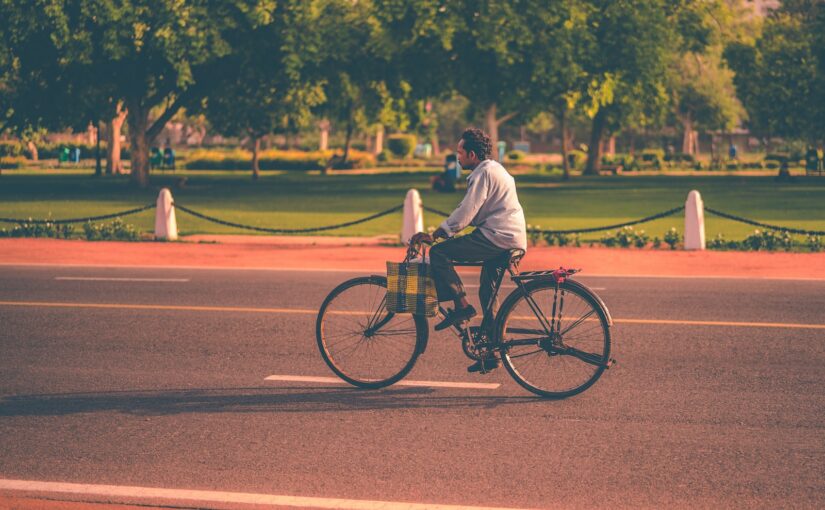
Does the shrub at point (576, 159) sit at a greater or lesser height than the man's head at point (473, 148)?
greater

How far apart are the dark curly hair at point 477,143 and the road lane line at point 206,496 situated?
2.98 meters

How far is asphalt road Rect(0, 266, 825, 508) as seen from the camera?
6141 millimetres

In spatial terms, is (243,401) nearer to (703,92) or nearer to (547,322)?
(547,322)

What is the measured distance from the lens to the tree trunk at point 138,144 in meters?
44.1

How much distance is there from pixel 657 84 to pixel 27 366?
42.0m

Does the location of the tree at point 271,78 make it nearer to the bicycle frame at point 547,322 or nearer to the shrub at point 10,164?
the shrub at point 10,164

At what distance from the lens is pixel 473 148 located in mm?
8055

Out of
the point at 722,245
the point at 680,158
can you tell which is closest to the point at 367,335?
the point at 722,245

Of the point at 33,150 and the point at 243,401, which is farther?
the point at 33,150

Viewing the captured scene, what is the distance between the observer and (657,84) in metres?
48.6

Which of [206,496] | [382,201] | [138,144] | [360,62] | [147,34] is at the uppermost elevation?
[147,34]

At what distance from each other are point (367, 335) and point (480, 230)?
1157 millimetres

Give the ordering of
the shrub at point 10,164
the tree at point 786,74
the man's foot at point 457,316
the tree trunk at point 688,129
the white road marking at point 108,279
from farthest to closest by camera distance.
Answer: the tree trunk at point 688,129 < the shrub at point 10,164 < the tree at point 786,74 < the white road marking at point 108,279 < the man's foot at point 457,316

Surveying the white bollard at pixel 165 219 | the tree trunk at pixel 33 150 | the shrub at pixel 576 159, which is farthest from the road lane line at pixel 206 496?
the tree trunk at pixel 33 150
